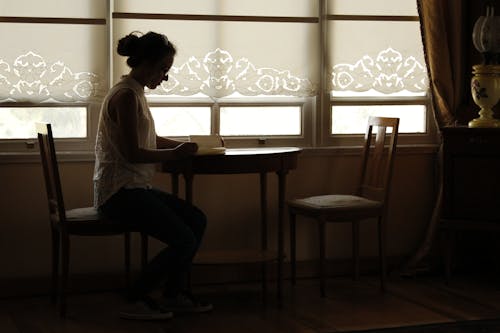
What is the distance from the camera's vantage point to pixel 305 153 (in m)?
5.05

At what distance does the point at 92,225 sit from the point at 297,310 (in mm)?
1060

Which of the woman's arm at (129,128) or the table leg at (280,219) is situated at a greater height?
the woman's arm at (129,128)

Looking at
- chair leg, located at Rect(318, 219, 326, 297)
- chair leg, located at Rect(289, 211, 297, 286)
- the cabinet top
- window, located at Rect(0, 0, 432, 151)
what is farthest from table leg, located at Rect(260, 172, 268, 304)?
the cabinet top

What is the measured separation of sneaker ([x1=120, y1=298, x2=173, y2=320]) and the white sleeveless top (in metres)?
0.50

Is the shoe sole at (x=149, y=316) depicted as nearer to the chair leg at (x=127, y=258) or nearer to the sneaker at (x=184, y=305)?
the sneaker at (x=184, y=305)

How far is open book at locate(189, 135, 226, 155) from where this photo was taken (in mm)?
4230

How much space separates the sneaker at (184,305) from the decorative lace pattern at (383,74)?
1.48 metres

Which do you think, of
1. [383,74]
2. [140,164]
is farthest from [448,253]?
[140,164]

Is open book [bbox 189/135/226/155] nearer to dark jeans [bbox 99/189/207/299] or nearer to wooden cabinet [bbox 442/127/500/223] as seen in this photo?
dark jeans [bbox 99/189/207/299]

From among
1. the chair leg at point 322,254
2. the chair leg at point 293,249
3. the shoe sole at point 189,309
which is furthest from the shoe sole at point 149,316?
the chair leg at point 293,249

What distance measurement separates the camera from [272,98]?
5.01 m

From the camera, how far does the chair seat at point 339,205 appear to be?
4.61m

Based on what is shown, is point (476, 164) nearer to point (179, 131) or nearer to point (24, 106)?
point (179, 131)

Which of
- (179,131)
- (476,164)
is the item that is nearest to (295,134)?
(179,131)
